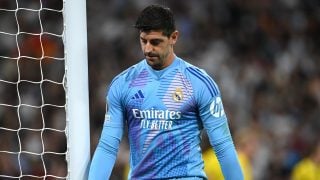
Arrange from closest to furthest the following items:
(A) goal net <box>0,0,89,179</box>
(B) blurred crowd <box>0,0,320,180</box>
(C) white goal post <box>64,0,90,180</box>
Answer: (C) white goal post <box>64,0,90,180</box> < (A) goal net <box>0,0,89,179</box> < (B) blurred crowd <box>0,0,320,180</box>

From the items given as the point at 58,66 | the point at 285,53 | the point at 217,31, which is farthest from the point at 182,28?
the point at 58,66

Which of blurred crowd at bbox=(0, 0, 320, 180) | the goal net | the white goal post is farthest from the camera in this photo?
blurred crowd at bbox=(0, 0, 320, 180)

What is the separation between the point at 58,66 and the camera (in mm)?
7938

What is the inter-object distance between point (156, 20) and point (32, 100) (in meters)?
3.86

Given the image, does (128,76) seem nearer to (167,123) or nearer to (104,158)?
(167,123)

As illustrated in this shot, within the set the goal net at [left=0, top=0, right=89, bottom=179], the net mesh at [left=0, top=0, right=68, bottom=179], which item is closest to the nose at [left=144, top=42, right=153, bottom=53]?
the goal net at [left=0, top=0, right=89, bottom=179]

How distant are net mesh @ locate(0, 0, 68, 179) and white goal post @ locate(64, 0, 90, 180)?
2423mm

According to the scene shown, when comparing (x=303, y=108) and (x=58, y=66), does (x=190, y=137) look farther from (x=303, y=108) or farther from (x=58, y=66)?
(x=303, y=108)

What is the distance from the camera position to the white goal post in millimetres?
4289

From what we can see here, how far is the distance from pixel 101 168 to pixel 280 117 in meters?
5.27

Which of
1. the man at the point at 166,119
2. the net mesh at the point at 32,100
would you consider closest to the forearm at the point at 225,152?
the man at the point at 166,119

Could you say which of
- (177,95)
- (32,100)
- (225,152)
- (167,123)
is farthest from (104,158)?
(32,100)

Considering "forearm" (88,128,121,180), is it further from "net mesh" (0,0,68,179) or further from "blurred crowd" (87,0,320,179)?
"blurred crowd" (87,0,320,179)

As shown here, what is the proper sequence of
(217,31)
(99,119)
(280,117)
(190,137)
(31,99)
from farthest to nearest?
(217,31), (280,117), (99,119), (31,99), (190,137)
